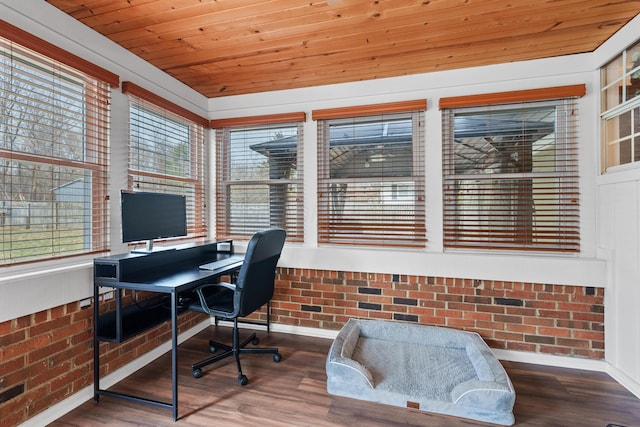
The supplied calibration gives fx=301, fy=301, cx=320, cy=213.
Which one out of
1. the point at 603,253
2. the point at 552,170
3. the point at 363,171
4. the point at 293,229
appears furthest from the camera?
the point at 293,229

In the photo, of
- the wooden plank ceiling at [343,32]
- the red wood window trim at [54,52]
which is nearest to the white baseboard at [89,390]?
the red wood window trim at [54,52]

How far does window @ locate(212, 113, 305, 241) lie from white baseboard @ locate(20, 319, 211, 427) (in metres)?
1.28

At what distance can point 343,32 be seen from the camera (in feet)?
7.21

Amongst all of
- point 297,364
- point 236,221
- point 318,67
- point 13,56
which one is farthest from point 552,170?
point 13,56

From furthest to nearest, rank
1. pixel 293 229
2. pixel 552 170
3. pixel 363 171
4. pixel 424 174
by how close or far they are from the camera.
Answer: pixel 293 229, pixel 363 171, pixel 424 174, pixel 552 170

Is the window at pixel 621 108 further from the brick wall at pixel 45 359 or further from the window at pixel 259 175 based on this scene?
the brick wall at pixel 45 359

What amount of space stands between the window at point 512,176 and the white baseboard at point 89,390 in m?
2.79

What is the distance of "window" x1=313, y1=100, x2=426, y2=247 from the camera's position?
2.92 metres

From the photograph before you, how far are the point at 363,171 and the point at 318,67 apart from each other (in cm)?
106

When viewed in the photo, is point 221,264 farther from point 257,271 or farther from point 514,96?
point 514,96

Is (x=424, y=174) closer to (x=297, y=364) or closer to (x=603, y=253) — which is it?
(x=603, y=253)

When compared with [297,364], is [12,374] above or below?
above

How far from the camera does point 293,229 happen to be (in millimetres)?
3262

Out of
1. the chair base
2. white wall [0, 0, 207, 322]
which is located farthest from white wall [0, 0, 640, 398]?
the chair base
